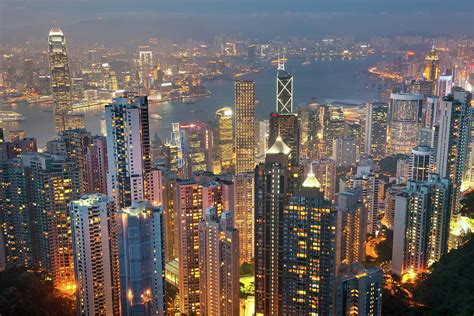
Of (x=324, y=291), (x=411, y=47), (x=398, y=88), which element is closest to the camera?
(x=324, y=291)

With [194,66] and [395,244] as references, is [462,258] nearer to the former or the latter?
[395,244]

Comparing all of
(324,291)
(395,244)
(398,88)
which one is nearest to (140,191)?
(324,291)

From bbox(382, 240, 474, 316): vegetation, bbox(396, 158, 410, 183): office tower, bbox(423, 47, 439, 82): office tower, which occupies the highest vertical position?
bbox(423, 47, 439, 82): office tower

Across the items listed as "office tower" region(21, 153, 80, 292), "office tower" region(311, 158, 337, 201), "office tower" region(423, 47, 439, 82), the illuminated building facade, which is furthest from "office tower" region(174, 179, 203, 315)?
"office tower" region(423, 47, 439, 82)

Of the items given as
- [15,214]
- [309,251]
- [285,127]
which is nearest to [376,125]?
[285,127]

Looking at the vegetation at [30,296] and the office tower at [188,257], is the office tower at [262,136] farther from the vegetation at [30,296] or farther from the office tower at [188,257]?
the vegetation at [30,296]

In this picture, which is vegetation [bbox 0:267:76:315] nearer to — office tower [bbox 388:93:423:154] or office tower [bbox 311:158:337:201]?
office tower [bbox 311:158:337:201]

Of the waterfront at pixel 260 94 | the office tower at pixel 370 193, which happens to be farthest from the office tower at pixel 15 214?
the office tower at pixel 370 193
